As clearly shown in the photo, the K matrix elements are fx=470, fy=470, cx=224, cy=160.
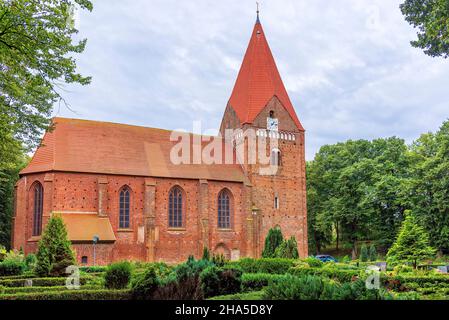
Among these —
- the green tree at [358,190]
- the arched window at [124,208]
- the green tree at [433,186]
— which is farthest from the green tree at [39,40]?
the green tree at [358,190]

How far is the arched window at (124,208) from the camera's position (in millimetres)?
30750

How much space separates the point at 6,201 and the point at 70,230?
14840 millimetres

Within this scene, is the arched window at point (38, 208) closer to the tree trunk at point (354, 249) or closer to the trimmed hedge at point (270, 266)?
the trimmed hedge at point (270, 266)

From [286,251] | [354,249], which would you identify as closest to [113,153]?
[286,251]

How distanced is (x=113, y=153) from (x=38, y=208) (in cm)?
595

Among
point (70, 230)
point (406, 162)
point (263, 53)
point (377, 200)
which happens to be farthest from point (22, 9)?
point (406, 162)

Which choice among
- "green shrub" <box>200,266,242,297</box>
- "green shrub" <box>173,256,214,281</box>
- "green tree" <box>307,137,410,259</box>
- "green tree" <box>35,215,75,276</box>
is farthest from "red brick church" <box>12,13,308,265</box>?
"green shrub" <box>200,266,242,297</box>

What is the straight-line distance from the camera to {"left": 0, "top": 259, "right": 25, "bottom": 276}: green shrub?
20641 millimetres

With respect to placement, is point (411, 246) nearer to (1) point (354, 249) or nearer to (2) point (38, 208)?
(2) point (38, 208)

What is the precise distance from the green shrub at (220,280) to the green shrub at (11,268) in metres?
11.6

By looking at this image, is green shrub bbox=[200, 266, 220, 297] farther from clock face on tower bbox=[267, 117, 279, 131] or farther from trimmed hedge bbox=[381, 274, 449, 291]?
clock face on tower bbox=[267, 117, 279, 131]

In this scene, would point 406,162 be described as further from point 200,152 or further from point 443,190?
point 200,152

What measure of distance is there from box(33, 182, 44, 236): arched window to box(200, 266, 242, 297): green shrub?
1943cm

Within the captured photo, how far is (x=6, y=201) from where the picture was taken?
39.4 meters
